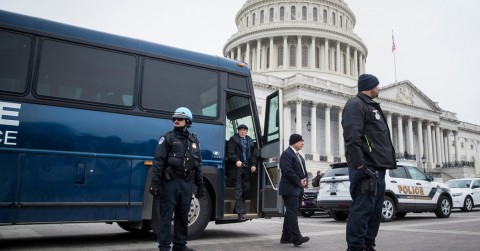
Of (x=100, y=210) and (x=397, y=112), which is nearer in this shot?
(x=100, y=210)

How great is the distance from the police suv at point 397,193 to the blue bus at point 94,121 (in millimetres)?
4793

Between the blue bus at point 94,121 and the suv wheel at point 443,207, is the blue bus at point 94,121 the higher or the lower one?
the higher one

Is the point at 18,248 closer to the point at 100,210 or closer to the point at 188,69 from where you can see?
the point at 100,210

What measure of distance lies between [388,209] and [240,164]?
22.5ft

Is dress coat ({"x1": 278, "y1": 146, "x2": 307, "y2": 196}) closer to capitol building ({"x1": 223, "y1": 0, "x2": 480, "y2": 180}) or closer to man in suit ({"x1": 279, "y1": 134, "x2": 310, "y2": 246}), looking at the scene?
man in suit ({"x1": 279, "y1": 134, "x2": 310, "y2": 246})

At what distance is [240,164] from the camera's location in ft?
27.0

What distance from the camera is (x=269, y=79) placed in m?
51.3

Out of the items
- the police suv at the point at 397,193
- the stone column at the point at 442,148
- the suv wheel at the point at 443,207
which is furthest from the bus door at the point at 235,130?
the stone column at the point at 442,148

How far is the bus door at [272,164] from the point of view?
8828 mm

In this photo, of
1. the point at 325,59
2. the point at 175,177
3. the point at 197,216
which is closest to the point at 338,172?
the point at 197,216

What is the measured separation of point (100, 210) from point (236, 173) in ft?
8.97

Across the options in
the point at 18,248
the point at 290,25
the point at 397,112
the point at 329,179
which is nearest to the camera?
the point at 18,248

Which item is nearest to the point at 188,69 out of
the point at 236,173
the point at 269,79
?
the point at 236,173

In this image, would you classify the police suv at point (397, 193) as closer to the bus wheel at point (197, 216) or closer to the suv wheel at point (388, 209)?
the suv wheel at point (388, 209)
